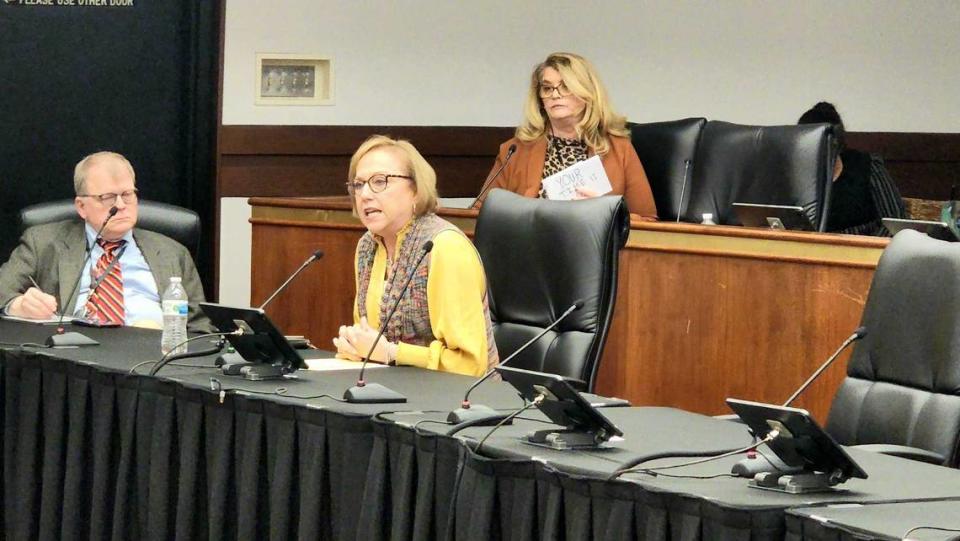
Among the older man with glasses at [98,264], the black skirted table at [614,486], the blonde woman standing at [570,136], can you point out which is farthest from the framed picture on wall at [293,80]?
the black skirted table at [614,486]

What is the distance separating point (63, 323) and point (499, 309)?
1.27m

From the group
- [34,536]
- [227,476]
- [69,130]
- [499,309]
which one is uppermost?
[69,130]

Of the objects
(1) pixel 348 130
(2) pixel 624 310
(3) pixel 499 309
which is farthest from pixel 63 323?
(1) pixel 348 130

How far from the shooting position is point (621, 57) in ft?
24.5

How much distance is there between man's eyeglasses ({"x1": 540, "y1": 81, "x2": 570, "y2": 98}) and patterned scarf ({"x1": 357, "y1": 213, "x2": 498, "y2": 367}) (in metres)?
1.46

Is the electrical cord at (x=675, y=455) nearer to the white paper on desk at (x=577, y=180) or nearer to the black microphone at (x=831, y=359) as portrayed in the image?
the black microphone at (x=831, y=359)

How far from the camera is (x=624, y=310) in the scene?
4.81 m

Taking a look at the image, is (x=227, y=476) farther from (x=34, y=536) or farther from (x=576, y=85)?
(x=576, y=85)

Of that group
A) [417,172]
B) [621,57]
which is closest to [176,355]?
[417,172]

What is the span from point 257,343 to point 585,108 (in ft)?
6.87

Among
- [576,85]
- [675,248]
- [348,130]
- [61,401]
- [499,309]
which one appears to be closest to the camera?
[61,401]

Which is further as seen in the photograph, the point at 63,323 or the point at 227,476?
the point at 63,323

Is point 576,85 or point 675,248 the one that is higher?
point 576,85

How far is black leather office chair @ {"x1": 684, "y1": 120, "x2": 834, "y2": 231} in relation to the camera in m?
5.17
